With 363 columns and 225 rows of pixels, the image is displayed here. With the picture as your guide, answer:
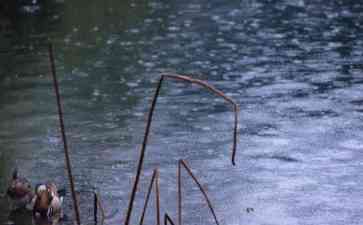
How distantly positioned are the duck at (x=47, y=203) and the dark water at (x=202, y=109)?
15cm

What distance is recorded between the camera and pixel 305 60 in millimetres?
12258

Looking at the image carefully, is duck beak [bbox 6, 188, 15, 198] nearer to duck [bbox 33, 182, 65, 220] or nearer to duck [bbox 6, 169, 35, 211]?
duck [bbox 6, 169, 35, 211]

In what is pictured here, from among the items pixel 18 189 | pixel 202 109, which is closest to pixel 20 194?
pixel 18 189

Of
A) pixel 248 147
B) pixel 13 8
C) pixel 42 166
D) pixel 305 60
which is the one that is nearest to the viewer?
pixel 42 166

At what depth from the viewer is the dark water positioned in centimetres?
725

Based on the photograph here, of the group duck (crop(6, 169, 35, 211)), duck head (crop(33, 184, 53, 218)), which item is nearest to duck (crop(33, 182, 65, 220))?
duck head (crop(33, 184, 53, 218))

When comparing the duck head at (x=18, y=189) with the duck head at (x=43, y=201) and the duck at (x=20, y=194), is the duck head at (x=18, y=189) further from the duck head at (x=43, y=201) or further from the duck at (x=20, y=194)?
the duck head at (x=43, y=201)

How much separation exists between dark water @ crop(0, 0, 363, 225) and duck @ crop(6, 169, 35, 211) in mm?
132

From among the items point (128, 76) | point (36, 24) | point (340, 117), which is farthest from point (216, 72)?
point (36, 24)

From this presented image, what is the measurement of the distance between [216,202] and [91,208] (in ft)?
3.33

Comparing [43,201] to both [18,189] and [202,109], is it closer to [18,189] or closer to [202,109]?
[18,189]

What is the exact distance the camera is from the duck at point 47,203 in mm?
6637

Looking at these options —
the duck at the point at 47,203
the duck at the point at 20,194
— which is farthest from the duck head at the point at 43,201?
the duck at the point at 20,194

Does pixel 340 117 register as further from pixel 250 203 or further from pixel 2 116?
pixel 2 116
